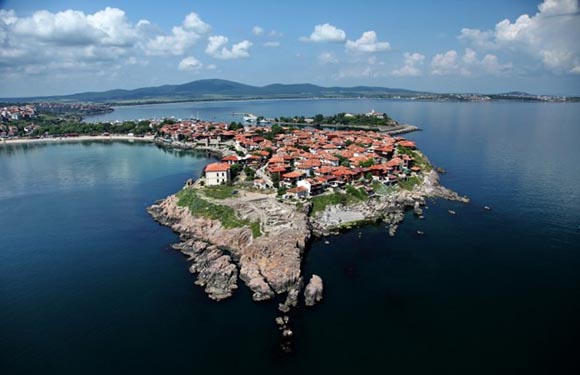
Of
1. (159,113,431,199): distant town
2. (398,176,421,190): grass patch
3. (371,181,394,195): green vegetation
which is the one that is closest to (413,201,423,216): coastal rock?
(371,181,394,195): green vegetation

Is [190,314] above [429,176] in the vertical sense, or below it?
below

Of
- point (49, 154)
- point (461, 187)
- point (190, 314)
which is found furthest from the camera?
point (49, 154)

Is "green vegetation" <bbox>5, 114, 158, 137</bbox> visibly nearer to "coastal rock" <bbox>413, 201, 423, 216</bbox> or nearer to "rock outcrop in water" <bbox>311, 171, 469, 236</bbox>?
"rock outcrop in water" <bbox>311, 171, 469, 236</bbox>

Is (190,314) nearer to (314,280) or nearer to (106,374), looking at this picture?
(106,374)

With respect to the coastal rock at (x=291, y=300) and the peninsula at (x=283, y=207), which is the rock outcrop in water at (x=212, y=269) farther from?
the coastal rock at (x=291, y=300)

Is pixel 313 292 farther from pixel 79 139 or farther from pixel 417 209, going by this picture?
pixel 79 139

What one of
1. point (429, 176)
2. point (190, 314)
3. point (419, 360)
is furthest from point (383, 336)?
point (429, 176)
